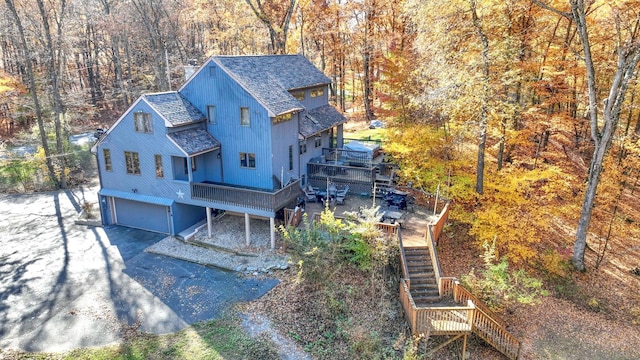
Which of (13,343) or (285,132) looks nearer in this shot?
(13,343)

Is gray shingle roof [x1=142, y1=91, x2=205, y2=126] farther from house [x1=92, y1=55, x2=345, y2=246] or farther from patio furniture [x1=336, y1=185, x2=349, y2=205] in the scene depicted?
patio furniture [x1=336, y1=185, x2=349, y2=205]

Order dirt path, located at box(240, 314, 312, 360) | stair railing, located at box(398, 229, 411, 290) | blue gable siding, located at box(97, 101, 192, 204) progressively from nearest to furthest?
dirt path, located at box(240, 314, 312, 360)
stair railing, located at box(398, 229, 411, 290)
blue gable siding, located at box(97, 101, 192, 204)

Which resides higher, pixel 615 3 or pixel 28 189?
pixel 615 3

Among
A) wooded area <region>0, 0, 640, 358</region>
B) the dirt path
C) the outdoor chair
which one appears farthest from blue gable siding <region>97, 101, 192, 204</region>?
the dirt path

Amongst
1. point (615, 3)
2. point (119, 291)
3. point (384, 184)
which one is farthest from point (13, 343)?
point (615, 3)

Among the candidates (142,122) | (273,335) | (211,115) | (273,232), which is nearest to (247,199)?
(273,232)

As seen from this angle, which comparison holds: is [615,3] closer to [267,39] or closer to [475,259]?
[475,259]

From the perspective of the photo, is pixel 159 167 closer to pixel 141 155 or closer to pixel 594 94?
pixel 141 155
